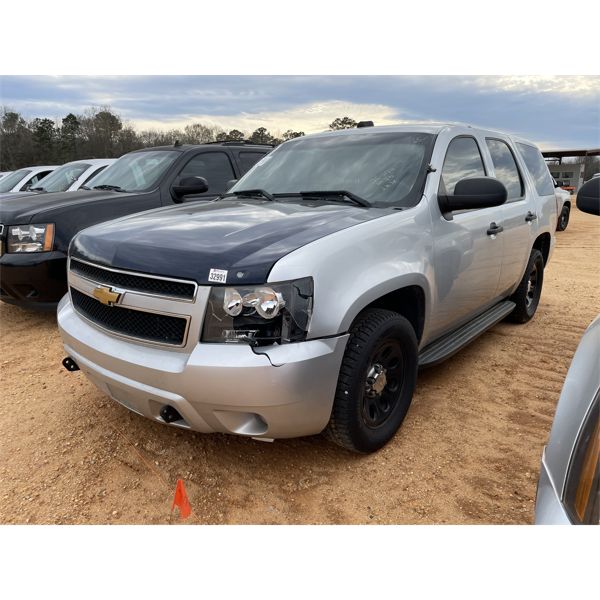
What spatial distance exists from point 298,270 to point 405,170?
4.78ft

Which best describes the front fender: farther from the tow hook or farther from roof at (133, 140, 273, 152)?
roof at (133, 140, 273, 152)

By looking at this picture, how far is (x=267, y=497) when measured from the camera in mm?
2541

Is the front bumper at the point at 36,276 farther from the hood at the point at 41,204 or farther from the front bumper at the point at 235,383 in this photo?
the front bumper at the point at 235,383

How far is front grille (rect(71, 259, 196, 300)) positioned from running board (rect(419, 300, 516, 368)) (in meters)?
1.69

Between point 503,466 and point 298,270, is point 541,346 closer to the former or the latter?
point 503,466

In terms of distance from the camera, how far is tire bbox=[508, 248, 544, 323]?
5098mm

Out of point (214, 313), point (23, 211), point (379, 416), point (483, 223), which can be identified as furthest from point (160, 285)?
point (23, 211)

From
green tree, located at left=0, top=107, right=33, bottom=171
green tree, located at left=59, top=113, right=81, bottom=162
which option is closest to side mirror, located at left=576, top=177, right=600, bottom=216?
green tree, located at left=0, top=107, right=33, bottom=171

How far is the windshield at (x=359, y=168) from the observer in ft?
10.6

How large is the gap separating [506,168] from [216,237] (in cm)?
321

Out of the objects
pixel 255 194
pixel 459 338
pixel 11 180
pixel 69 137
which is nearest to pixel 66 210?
pixel 255 194

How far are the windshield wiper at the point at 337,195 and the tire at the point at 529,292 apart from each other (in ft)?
8.97

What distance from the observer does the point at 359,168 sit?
11.2 feet

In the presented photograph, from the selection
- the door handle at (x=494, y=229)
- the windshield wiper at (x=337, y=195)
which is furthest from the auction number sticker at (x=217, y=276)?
the door handle at (x=494, y=229)
